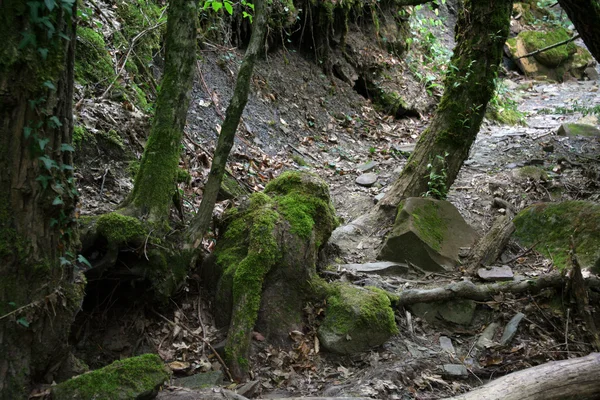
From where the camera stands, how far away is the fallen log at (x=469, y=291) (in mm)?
4105

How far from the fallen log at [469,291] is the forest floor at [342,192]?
82mm

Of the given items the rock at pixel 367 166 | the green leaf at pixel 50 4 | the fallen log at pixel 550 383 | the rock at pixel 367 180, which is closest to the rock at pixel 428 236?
the fallen log at pixel 550 383

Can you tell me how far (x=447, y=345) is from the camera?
392 centimetres

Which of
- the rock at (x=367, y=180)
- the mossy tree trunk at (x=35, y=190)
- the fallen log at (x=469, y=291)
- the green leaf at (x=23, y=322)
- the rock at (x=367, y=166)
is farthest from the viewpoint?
the rock at (x=367, y=166)

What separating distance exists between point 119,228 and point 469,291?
2.78 metres

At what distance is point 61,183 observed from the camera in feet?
7.90

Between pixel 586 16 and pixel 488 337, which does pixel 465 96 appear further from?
pixel 488 337

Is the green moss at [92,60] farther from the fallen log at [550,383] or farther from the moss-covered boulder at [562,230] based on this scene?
the moss-covered boulder at [562,230]

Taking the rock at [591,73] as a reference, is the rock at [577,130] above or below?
below

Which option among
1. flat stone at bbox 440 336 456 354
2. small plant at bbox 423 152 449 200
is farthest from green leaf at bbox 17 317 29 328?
small plant at bbox 423 152 449 200

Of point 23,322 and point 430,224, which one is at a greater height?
point 23,322

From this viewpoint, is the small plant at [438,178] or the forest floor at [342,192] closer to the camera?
the forest floor at [342,192]

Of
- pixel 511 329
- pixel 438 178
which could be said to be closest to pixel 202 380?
pixel 511 329

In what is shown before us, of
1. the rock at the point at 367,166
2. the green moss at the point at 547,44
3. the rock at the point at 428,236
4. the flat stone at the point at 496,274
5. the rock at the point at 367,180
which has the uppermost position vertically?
the green moss at the point at 547,44
